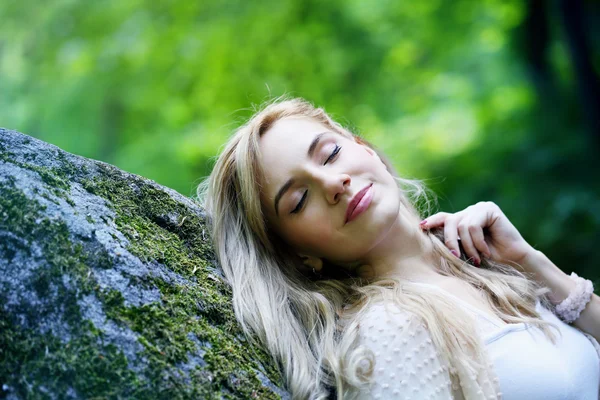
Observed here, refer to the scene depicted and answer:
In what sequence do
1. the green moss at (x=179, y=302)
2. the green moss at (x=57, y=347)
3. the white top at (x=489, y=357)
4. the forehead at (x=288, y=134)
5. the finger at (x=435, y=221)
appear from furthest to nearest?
the finger at (x=435, y=221) < the forehead at (x=288, y=134) < the white top at (x=489, y=357) < the green moss at (x=179, y=302) < the green moss at (x=57, y=347)

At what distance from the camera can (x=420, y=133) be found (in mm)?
7742

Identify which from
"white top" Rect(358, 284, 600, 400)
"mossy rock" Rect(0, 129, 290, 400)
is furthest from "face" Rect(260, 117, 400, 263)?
"mossy rock" Rect(0, 129, 290, 400)

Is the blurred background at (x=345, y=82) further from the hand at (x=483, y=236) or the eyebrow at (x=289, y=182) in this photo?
the eyebrow at (x=289, y=182)

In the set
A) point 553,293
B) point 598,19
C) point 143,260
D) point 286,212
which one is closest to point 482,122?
point 598,19

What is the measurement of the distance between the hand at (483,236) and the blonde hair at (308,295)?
50 mm

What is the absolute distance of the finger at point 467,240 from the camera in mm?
2423

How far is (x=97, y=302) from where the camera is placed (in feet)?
4.70

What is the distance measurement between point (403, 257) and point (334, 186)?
0.50 meters

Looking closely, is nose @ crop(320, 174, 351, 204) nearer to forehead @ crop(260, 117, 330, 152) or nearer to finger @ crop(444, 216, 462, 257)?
forehead @ crop(260, 117, 330, 152)

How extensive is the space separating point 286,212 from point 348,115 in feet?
18.4

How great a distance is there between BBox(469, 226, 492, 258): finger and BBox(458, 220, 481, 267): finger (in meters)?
0.02

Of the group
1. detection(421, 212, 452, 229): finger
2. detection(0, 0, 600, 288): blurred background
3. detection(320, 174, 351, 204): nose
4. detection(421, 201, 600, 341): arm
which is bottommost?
detection(421, 201, 600, 341): arm

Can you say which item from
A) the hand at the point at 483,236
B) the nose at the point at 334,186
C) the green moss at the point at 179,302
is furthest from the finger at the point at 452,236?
the green moss at the point at 179,302

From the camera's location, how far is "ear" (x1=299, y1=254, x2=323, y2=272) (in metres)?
2.33
